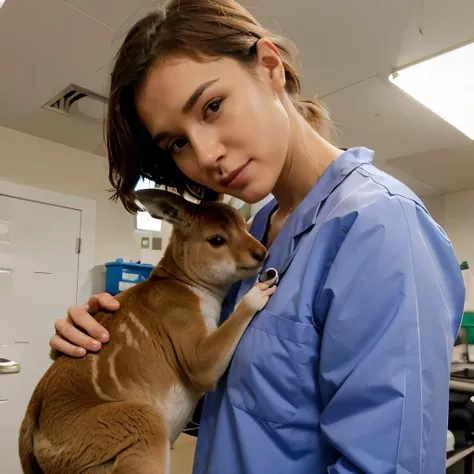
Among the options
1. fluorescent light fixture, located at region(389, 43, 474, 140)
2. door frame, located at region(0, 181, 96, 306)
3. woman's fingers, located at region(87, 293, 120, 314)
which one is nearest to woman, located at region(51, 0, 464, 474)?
woman's fingers, located at region(87, 293, 120, 314)

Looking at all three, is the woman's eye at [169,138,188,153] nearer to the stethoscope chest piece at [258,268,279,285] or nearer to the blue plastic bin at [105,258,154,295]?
the stethoscope chest piece at [258,268,279,285]

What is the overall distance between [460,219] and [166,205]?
463cm

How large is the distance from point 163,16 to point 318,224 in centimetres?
61

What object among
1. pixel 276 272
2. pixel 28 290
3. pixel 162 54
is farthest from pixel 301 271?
pixel 28 290

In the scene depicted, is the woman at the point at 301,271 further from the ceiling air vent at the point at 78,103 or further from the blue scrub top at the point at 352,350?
the ceiling air vent at the point at 78,103

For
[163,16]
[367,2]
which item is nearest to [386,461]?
[163,16]

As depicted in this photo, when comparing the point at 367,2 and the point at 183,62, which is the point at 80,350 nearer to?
the point at 183,62

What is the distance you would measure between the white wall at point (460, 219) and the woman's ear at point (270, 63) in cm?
464

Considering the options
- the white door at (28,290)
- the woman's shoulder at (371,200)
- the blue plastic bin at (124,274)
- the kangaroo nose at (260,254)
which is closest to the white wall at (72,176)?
the white door at (28,290)

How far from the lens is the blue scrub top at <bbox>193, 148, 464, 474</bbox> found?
637 mm

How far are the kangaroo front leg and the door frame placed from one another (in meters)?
2.84

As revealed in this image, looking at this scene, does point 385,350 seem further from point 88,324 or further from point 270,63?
point 88,324

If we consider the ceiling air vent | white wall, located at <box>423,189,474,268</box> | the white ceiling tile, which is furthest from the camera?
white wall, located at <box>423,189,474,268</box>

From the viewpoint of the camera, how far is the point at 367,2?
208 cm
